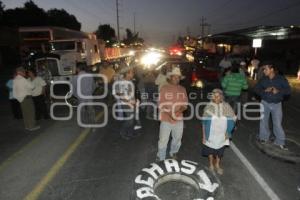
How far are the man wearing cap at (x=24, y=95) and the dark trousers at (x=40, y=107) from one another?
3.76 feet

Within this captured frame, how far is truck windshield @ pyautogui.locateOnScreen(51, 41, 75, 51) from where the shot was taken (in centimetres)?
2142

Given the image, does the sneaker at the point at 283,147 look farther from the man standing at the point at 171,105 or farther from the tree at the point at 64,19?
the tree at the point at 64,19

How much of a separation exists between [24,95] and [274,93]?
6.97 metres

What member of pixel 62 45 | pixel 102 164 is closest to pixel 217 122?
pixel 102 164

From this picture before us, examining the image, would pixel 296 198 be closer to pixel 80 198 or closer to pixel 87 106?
pixel 80 198

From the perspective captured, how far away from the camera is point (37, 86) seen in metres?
10.5

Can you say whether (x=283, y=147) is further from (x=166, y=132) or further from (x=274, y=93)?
(x=166, y=132)

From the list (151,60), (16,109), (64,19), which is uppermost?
(64,19)

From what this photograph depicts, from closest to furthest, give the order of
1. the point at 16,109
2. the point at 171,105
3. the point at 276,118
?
1. the point at 171,105
2. the point at 276,118
3. the point at 16,109

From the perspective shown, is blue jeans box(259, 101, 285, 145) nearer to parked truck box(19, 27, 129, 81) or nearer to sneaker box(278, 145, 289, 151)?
sneaker box(278, 145, 289, 151)

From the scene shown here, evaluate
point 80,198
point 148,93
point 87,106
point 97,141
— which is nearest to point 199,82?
point 148,93

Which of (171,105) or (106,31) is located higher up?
(106,31)

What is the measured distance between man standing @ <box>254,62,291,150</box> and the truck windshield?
16.3 meters

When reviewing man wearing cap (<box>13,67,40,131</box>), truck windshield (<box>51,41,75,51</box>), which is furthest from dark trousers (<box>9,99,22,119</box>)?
truck windshield (<box>51,41,75,51</box>)
